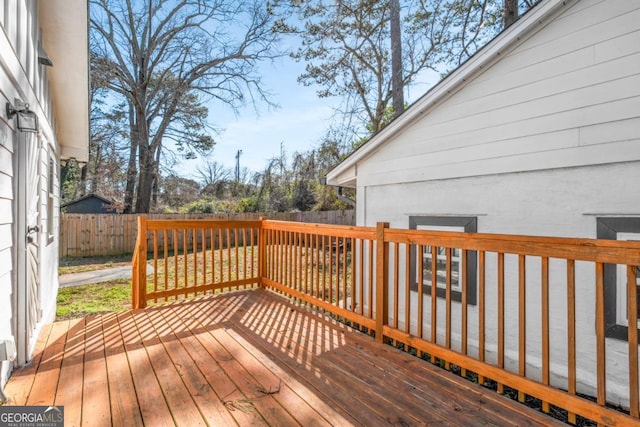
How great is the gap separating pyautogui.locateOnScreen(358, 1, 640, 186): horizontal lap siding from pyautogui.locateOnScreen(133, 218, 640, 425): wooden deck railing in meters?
1.11

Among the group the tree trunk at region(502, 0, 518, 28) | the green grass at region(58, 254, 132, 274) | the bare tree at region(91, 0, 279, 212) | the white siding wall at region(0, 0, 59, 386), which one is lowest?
the green grass at region(58, 254, 132, 274)

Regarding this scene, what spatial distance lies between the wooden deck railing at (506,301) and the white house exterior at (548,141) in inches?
1.6

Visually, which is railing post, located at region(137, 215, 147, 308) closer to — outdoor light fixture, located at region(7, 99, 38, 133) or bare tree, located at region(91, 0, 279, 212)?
outdoor light fixture, located at region(7, 99, 38, 133)

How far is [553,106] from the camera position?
11.2 feet

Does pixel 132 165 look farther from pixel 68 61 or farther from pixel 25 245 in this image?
pixel 25 245

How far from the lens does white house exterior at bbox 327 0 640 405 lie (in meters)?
3.02

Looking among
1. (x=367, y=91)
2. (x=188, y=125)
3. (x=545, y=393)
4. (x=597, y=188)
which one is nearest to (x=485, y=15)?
(x=367, y=91)

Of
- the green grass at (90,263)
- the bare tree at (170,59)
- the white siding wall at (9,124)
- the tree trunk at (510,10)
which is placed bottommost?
the green grass at (90,263)

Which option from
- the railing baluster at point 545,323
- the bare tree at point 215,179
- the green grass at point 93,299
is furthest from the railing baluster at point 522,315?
the bare tree at point 215,179

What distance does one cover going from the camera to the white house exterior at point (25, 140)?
2.20 meters

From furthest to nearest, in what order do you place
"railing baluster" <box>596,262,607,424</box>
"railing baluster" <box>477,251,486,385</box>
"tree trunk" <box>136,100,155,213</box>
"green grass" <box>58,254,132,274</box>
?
"tree trunk" <box>136,100,155,213</box> < "green grass" <box>58,254,132,274</box> < "railing baluster" <box>477,251,486,385</box> < "railing baluster" <box>596,262,607,424</box>

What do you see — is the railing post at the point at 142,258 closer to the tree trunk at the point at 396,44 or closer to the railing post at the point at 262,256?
the railing post at the point at 262,256

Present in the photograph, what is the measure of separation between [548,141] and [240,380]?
3.70 m

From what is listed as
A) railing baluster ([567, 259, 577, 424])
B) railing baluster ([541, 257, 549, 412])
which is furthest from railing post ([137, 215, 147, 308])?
railing baluster ([567, 259, 577, 424])
